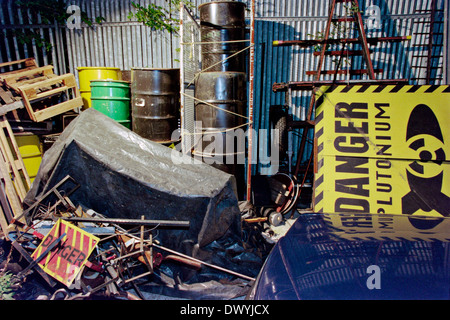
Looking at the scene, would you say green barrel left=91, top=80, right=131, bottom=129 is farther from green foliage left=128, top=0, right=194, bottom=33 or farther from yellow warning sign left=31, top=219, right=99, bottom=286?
yellow warning sign left=31, top=219, right=99, bottom=286

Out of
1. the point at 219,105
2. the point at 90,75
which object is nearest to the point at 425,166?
the point at 219,105

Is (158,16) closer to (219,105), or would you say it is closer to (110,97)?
(110,97)

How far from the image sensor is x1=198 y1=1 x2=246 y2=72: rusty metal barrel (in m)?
4.98

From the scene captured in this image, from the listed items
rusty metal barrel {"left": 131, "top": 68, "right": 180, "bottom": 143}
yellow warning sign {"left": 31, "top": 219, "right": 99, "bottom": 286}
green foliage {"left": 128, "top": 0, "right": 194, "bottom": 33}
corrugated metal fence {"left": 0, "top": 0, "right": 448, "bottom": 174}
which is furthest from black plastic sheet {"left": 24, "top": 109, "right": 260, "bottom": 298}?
green foliage {"left": 128, "top": 0, "right": 194, "bottom": 33}

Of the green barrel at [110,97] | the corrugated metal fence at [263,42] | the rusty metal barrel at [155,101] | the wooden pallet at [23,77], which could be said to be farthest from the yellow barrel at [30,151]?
the corrugated metal fence at [263,42]

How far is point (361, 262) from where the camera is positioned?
1693 millimetres

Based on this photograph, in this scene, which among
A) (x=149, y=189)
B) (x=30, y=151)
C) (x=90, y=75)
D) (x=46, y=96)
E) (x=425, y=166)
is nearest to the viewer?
(x=149, y=189)

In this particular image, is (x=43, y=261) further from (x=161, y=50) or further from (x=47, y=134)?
(x=161, y=50)

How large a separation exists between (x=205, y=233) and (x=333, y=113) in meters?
2.54

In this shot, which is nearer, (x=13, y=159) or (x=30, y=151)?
(x=13, y=159)

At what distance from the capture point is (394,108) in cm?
396

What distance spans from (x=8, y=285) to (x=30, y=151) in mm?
2779

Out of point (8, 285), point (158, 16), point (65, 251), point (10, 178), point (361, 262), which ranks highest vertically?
point (158, 16)

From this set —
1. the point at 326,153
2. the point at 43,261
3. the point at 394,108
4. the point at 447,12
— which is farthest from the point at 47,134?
the point at 447,12
